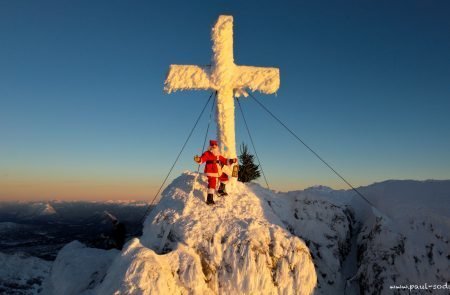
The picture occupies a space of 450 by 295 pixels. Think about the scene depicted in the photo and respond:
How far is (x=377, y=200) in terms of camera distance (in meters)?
11.4

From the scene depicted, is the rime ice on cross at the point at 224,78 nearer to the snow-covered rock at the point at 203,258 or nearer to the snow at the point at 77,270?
the snow-covered rock at the point at 203,258

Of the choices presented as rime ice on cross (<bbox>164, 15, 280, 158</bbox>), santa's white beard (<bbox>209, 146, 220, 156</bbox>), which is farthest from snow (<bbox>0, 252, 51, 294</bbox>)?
santa's white beard (<bbox>209, 146, 220, 156</bbox>)

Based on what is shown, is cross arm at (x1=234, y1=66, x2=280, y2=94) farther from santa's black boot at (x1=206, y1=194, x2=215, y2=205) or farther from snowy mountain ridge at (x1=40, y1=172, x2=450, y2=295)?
santa's black boot at (x1=206, y1=194, x2=215, y2=205)

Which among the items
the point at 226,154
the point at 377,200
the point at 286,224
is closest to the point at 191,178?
the point at 226,154

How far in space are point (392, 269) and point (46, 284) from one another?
32.0ft

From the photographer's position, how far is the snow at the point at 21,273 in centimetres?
8562

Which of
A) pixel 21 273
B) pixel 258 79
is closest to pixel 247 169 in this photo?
pixel 258 79

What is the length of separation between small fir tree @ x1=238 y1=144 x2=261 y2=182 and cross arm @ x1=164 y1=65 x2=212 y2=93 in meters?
6.56

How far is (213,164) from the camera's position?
10539mm

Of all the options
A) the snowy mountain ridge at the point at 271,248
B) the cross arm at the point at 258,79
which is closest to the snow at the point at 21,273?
the snowy mountain ridge at the point at 271,248

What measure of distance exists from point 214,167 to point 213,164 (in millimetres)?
101

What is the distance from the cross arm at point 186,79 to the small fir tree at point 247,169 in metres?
6.56

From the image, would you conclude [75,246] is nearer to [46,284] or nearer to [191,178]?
[46,284]

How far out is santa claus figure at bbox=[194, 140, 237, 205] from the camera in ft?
34.0
